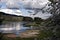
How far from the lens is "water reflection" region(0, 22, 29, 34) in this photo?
332 cm

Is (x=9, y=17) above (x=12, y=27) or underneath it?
above

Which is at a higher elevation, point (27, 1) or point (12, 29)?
point (27, 1)

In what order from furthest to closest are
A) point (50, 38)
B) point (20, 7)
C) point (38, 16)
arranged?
point (20, 7), point (38, 16), point (50, 38)

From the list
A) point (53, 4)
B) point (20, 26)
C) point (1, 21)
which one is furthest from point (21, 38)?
point (53, 4)

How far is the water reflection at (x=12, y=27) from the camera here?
3.32 meters

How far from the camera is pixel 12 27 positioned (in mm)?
3375

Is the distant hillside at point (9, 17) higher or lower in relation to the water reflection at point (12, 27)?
higher

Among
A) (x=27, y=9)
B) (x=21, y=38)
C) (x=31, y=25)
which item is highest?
(x=27, y=9)

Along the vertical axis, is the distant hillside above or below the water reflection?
above

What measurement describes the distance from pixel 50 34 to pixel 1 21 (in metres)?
1.18

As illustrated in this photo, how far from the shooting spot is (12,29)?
3.33 metres

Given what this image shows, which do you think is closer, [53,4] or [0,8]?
[53,4]

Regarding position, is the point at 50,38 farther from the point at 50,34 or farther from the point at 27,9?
the point at 27,9

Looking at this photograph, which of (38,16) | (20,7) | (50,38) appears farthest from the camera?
(20,7)
